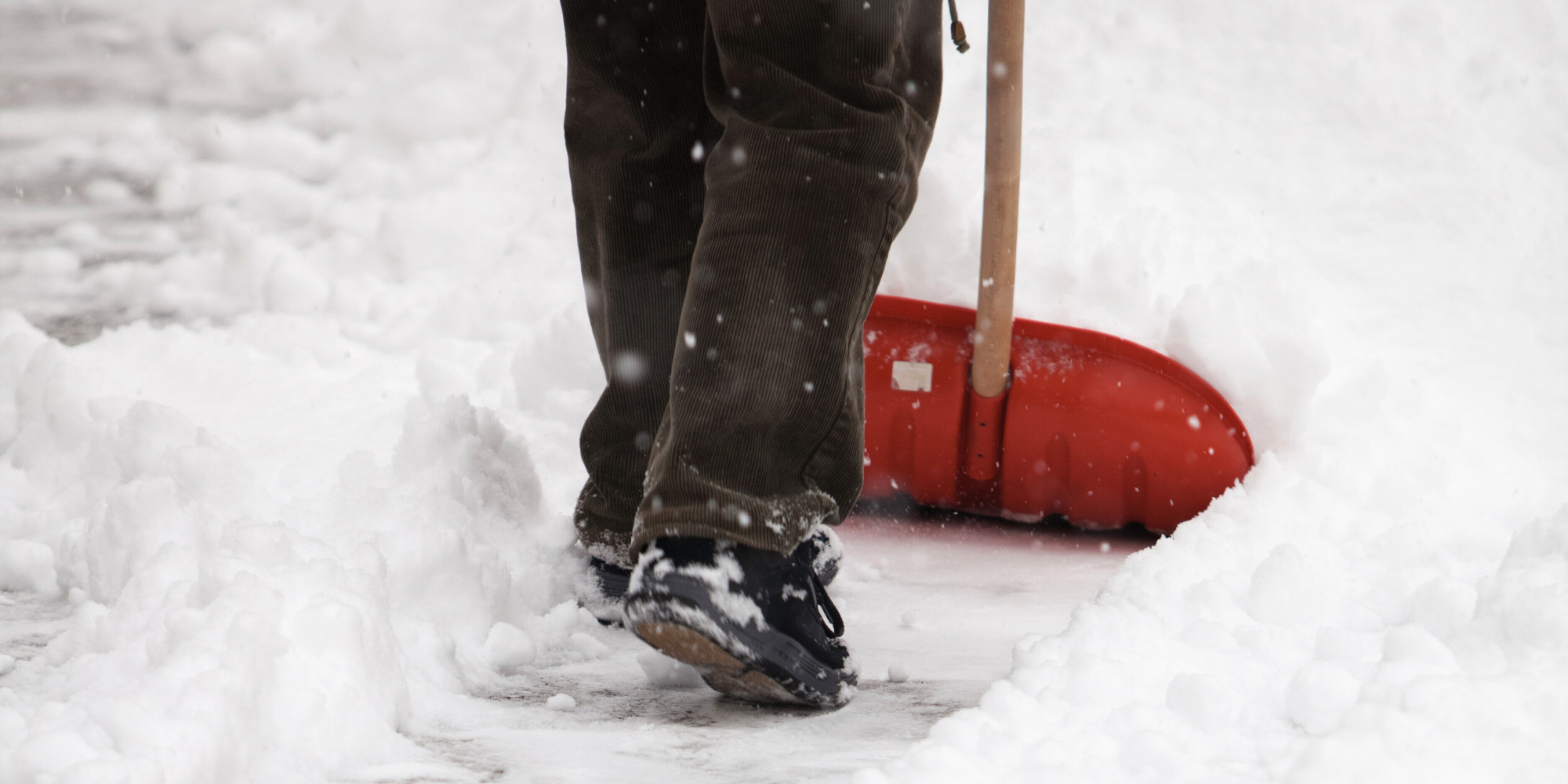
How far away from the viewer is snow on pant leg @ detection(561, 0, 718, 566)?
4.48 feet

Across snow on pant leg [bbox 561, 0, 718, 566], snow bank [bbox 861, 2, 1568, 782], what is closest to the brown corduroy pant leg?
snow on pant leg [bbox 561, 0, 718, 566]

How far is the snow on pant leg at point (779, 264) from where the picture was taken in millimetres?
1100

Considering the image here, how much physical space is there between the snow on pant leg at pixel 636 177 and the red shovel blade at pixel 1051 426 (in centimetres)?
57

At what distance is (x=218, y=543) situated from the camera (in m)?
1.15

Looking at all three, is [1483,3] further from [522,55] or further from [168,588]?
[168,588]

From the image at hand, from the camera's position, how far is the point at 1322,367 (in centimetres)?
183

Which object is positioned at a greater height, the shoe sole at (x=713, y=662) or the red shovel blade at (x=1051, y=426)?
the red shovel blade at (x=1051, y=426)

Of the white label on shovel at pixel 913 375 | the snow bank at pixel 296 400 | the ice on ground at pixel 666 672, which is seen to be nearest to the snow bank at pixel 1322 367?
the white label on shovel at pixel 913 375

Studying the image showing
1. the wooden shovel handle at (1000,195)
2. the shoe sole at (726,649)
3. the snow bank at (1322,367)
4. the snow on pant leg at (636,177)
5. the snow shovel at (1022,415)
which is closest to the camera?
the snow bank at (1322,367)

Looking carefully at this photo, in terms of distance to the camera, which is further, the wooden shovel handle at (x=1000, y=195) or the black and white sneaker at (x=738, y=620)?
the wooden shovel handle at (x=1000, y=195)

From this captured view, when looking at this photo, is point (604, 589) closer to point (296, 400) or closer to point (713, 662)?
point (713, 662)

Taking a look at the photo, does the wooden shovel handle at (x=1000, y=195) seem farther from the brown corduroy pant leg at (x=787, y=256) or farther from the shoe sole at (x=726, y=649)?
the shoe sole at (x=726, y=649)

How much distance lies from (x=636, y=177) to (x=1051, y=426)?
2.65 feet

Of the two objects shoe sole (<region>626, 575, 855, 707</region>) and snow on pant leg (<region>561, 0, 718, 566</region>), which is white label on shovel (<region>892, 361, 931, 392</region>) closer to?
snow on pant leg (<region>561, 0, 718, 566</region>)
